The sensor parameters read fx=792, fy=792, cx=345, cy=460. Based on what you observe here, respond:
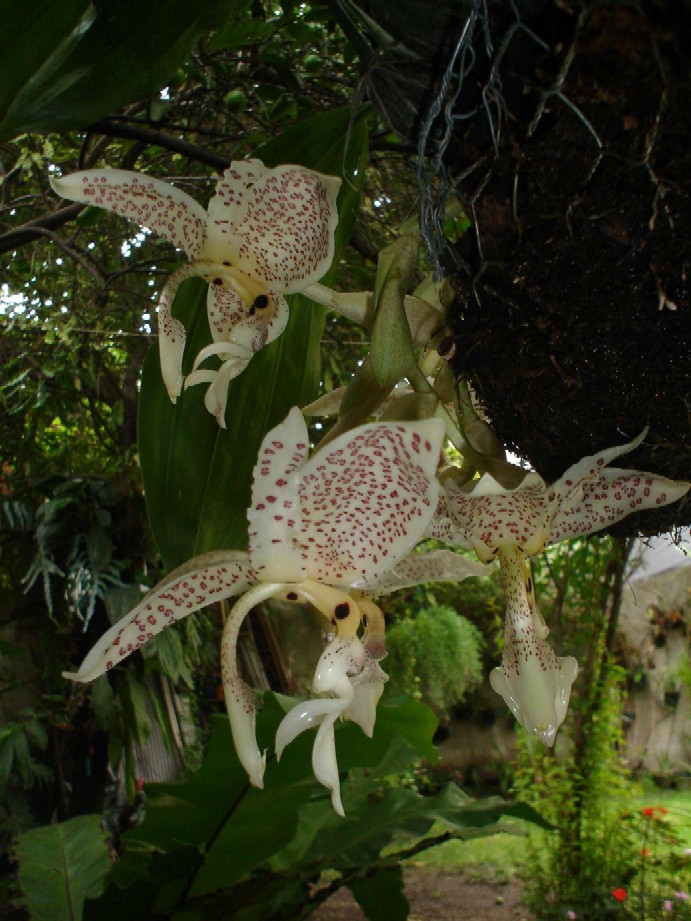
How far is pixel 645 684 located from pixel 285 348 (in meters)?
4.55

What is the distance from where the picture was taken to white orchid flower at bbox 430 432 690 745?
316mm

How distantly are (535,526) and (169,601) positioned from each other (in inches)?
5.9

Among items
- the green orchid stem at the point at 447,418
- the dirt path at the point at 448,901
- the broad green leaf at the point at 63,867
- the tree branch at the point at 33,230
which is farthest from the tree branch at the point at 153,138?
the dirt path at the point at 448,901

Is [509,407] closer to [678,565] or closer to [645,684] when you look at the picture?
[678,565]

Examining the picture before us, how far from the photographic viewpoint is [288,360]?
485 mm

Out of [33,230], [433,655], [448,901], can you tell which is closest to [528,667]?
[33,230]

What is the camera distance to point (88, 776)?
207 cm

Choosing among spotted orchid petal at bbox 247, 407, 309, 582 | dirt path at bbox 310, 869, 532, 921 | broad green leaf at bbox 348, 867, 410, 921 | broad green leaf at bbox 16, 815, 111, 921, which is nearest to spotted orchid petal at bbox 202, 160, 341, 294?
spotted orchid petal at bbox 247, 407, 309, 582

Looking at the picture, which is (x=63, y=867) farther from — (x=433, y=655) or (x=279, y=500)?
(x=433, y=655)

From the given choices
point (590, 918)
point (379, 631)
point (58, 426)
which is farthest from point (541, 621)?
point (590, 918)

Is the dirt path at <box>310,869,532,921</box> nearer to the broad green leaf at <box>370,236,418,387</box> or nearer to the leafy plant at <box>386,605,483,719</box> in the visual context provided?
the leafy plant at <box>386,605,483,719</box>

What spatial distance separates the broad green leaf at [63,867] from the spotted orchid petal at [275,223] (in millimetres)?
803

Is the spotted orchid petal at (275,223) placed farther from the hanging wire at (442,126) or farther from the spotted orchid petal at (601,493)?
the spotted orchid petal at (601,493)

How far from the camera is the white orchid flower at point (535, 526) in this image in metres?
0.32
